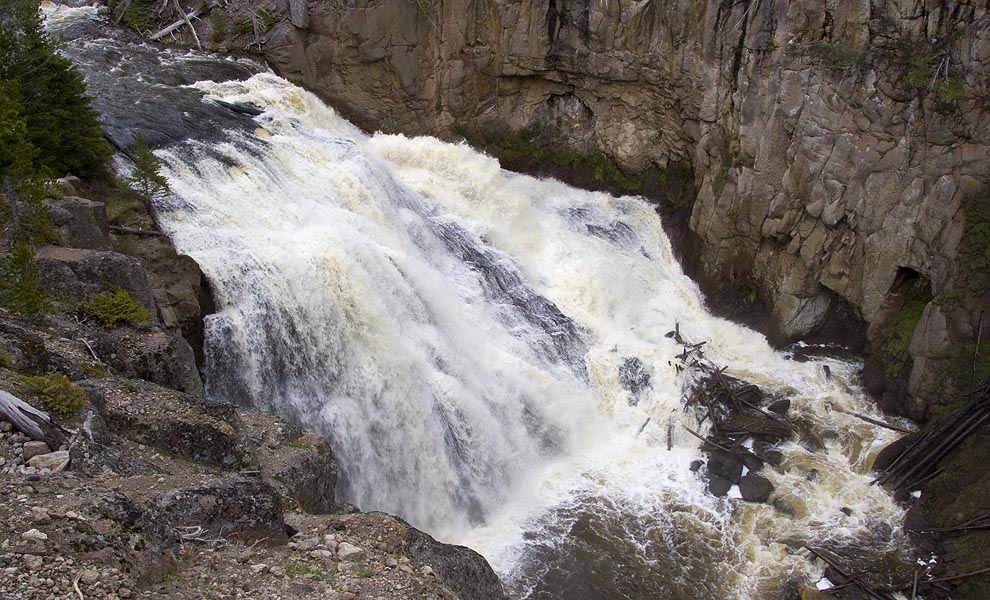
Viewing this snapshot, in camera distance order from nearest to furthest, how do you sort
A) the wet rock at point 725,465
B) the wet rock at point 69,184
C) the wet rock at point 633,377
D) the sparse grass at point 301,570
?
the sparse grass at point 301,570, the wet rock at point 69,184, the wet rock at point 725,465, the wet rock at point 633,377

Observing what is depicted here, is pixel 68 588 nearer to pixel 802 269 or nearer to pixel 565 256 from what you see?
pixel 565 256

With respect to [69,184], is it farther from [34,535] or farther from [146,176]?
[34,535]

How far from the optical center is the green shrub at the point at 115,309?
13.5 metres

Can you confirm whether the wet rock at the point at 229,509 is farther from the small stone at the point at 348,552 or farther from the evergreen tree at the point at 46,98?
the evergreen tree at the point at 46,98

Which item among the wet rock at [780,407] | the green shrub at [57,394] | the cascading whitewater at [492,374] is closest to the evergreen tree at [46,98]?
the cascading whitewater at [492,374]

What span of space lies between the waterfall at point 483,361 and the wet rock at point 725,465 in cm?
65

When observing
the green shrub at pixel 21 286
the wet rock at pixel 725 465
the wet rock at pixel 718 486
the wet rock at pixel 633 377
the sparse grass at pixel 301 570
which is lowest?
the wet rock at pixel 718 486

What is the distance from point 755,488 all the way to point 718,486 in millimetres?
880

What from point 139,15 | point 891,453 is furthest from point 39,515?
point 139,15

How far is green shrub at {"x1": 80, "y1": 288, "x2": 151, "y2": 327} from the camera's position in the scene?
13.5 meters

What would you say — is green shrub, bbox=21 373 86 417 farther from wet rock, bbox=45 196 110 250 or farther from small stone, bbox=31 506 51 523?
wet rock, bbox=45 196 110 250

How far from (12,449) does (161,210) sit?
1100cm

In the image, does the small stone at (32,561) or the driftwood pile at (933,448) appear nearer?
the small stone at (32,561)

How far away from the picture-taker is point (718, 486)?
18609 mm
